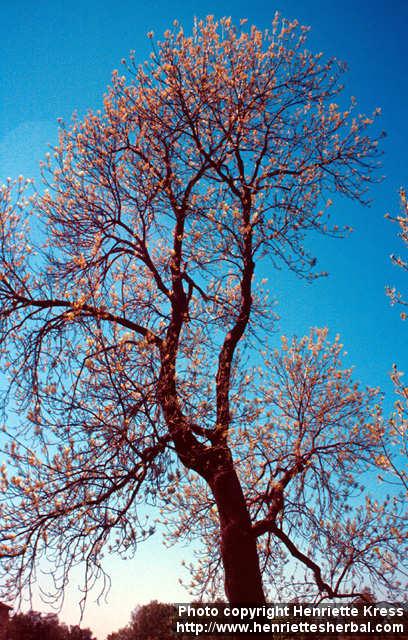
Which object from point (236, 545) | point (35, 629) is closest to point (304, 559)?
point (236, 545)

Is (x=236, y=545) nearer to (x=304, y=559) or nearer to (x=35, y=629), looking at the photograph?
(x=304, y=559)

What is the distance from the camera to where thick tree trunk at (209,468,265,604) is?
569 centimetres

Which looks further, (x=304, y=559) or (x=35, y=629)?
(x=35, y=629)

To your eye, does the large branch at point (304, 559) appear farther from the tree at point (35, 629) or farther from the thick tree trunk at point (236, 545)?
the tree at point (35, 629)

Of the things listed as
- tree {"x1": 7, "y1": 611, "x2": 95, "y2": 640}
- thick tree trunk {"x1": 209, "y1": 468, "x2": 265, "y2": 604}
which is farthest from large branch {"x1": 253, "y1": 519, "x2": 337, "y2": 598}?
tree {"x1": 7, "y1": 611, "x2": 95, "y2": 640}

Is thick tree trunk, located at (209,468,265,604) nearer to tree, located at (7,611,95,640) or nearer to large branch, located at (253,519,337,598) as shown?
large branch, located at (253,519,337,598)

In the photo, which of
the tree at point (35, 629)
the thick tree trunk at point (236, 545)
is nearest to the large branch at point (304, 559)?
the thick tree trunk at point (236, 545)

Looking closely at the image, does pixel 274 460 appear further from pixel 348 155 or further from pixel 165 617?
pixel 165 617

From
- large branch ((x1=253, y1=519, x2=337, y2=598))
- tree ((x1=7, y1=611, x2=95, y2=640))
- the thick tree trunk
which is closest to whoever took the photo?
the thick tree trunk

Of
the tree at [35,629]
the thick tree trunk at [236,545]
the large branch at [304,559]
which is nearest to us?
the thick tree trunk at [236,545]

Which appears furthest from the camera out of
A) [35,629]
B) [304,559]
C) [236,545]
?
[35,629]

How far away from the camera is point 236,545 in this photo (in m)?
5.96

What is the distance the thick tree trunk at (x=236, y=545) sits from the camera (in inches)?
224

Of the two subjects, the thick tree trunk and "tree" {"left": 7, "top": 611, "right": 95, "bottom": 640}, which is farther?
"tree" {"left": 7, "top": 611, "right": 95, "bottom": 640}
